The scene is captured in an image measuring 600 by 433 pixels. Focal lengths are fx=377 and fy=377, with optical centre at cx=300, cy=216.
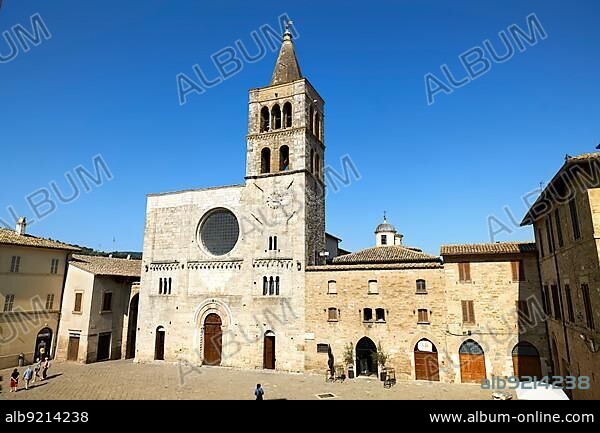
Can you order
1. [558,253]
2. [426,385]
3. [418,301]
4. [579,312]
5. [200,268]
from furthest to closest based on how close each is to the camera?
[200,268]
[418,301]
[426,385]
[558,253]
[579,312]

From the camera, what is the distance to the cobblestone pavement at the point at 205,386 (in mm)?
18984

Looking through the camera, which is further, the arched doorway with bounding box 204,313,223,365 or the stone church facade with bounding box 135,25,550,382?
the arched doorway with bounding box 204,313,223,365

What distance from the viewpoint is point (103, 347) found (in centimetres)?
2942

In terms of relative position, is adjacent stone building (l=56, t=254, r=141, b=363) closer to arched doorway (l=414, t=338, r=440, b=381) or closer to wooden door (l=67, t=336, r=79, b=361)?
wooden door (l=67, t=336, r=79, b=361)

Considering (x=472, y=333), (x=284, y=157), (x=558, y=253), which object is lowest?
(x=472, y=333)

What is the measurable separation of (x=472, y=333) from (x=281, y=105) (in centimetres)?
2100

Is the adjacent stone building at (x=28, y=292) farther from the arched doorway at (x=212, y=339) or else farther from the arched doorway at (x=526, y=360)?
the arched doorway at (x=526, y=360)

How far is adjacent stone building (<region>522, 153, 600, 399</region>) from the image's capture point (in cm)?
1185

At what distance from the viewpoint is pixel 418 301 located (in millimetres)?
22906

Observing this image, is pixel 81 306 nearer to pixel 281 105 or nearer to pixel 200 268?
pixel 200 268

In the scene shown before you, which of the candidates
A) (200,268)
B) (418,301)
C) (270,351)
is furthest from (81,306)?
(418,301)

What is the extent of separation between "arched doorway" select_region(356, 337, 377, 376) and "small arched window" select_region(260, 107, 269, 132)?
58.3 feet
